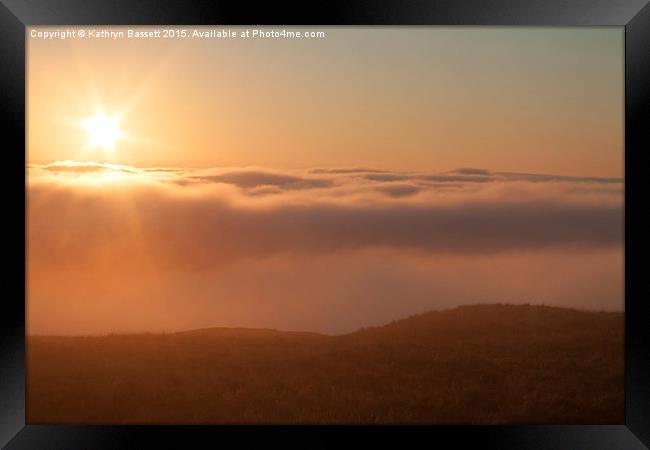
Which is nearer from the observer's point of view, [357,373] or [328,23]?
[328,23]

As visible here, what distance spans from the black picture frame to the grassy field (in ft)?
0.40

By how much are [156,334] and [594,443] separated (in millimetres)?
2875

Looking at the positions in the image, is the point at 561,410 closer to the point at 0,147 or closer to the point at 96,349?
the point at 96,349

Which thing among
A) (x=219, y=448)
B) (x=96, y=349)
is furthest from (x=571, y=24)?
(x=96, y=349)

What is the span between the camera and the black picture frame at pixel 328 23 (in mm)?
3256

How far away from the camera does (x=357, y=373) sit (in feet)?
12.7

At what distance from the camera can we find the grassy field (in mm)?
3496

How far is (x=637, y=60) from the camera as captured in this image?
10.8 ft

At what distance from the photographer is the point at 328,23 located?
333 centimetres

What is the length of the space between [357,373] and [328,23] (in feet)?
7.61

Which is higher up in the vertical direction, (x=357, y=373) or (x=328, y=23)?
(x=328, y=23)

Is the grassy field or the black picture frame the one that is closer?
the black picture frame

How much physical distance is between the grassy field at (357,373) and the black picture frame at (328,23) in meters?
0.12

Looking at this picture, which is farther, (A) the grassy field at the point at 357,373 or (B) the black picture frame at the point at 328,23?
(A) the grassy field at the point at 357,373
